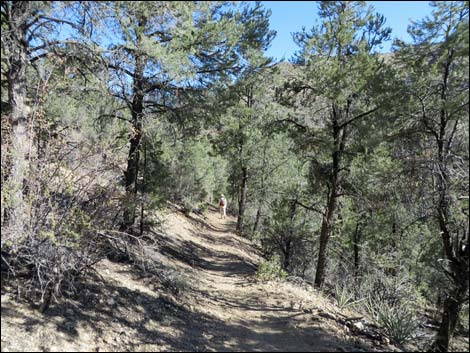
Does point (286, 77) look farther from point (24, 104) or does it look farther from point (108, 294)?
point (108, 294)

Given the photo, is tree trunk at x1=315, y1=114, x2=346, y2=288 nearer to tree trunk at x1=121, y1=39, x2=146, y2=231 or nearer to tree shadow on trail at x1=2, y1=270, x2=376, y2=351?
tree shadow on trail at x1=2, y1=270, x2=376, y2=351

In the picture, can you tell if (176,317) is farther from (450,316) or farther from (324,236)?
(324,236)

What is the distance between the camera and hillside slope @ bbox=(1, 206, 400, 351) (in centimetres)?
418

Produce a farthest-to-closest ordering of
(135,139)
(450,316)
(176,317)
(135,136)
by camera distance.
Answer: (135,136)
(135,139)
(450,316)
(176,317)

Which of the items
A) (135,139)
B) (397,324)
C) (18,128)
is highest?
(135,139)

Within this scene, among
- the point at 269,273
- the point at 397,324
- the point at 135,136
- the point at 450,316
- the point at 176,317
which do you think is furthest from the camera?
the point at 269,273

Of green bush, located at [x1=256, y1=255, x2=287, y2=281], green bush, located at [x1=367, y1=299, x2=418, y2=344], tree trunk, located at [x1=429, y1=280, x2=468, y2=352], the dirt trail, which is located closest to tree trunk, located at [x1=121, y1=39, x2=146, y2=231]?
the dirt trail

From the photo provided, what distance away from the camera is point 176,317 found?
6039 mm

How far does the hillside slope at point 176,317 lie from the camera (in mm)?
4176

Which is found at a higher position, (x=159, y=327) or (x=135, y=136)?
(x=135, y=136)

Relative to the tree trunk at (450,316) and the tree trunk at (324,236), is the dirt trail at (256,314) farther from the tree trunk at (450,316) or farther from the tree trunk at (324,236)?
the tree trunk at (450,316)

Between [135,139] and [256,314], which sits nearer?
[256,314]

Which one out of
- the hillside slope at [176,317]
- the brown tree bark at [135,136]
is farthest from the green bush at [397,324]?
the brown tree bark at [135,136]

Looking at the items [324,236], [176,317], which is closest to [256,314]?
[176,317]
